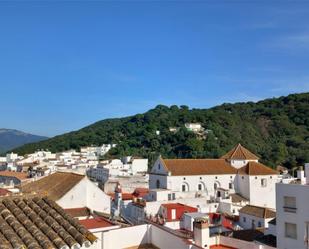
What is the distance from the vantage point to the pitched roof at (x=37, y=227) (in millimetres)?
6629

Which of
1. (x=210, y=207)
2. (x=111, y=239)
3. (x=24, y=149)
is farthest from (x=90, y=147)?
(x=111, y=239)

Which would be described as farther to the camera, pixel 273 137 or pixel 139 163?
pixel 273 137

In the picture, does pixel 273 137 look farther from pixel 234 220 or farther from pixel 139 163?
pixel 234 220

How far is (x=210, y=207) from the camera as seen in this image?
37.6 metres

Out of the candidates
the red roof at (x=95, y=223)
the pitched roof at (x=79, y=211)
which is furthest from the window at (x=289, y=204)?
the pitched roof at (x=79, y=211)

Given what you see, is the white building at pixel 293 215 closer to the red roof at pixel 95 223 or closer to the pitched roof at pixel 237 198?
the red roof at pixel 95 223

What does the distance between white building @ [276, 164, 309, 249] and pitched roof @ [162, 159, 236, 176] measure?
84.7ft

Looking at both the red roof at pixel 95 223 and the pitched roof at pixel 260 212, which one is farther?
the pitched roof at pixel 260 212

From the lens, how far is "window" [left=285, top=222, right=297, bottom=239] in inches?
734

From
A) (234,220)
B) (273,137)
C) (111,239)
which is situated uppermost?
(273,137)

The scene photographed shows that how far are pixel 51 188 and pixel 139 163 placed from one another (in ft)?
200

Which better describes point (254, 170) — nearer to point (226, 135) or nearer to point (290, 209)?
point (290, 209)

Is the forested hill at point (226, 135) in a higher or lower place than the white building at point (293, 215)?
higher

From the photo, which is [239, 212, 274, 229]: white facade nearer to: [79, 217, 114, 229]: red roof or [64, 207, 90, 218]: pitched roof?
[64, 207, 90, 218]: pitched roof
